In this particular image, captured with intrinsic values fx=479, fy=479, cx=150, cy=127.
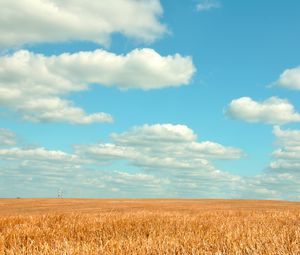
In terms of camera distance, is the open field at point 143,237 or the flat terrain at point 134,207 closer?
the open field at point 143,237

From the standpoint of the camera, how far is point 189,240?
28.5ft

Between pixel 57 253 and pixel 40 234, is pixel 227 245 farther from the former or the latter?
pixel 40 234

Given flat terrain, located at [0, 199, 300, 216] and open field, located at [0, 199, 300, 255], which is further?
flat terrain, located at [0, 199, 300, 216]

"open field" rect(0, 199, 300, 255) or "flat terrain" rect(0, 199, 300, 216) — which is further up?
"flat terrain" rect(0, 199, 300, 216)

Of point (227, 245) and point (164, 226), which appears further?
point (164, 226)

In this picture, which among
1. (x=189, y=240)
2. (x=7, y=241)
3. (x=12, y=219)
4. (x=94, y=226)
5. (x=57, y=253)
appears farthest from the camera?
(x=12, y=219)

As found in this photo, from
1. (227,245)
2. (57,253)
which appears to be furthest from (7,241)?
(227,245)

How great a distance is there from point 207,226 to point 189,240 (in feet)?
13.2

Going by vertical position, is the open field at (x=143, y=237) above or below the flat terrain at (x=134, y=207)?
below

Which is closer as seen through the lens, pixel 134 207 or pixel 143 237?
pixel 143 237

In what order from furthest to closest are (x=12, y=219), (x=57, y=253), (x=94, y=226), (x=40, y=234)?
1. (x=12, y=219)
2. (x=94, y=226)
3. (x=40, y=234)
4. (x=57, y=253)

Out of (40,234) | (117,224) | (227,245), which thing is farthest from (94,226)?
(227,245)

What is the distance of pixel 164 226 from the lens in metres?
12.6

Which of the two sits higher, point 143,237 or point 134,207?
point 134,207
